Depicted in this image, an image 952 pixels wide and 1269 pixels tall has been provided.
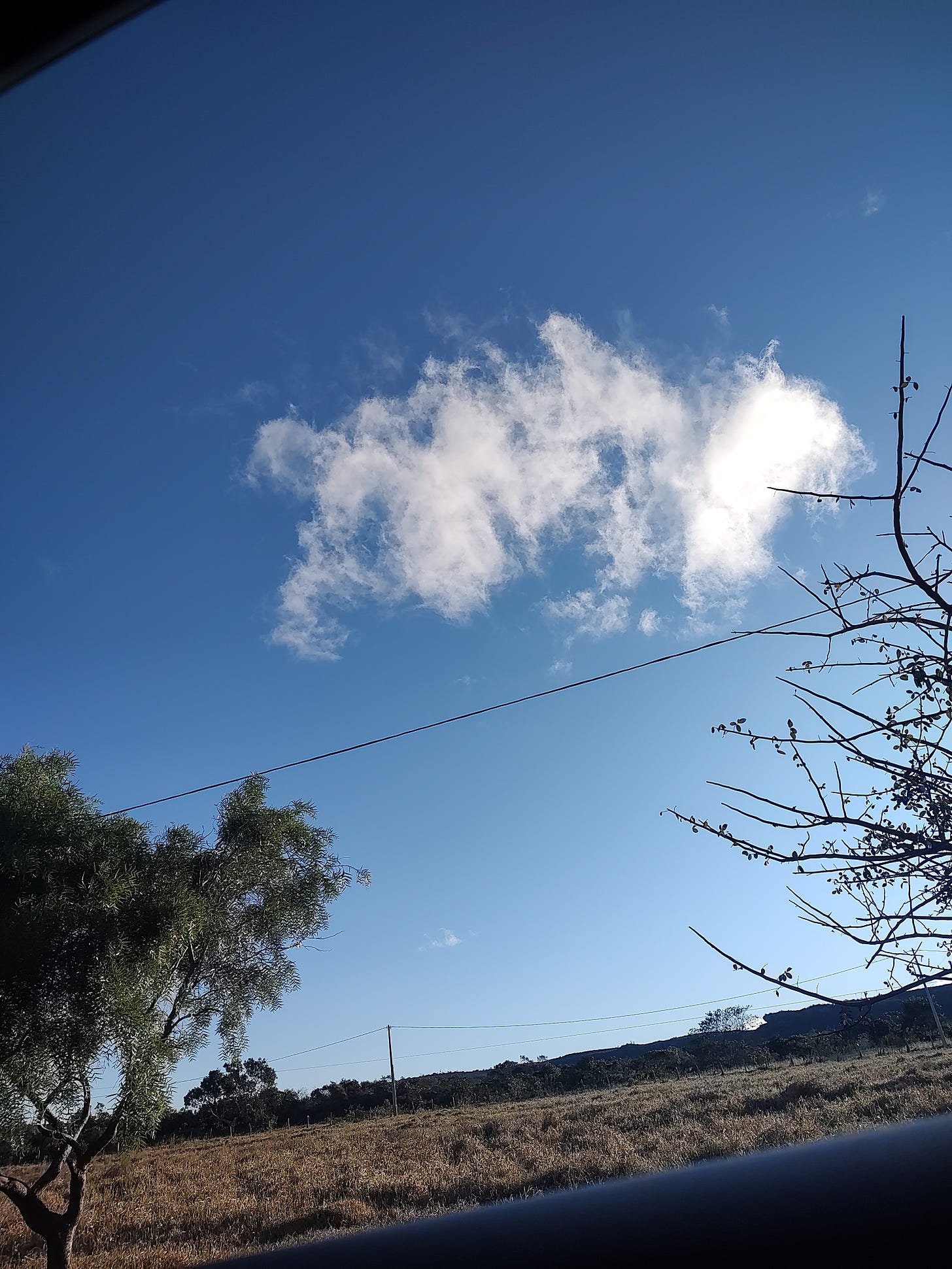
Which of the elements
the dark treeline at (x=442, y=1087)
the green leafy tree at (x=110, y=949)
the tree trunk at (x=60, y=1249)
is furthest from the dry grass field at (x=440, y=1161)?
the dark treeline at (x=442, y=1087)

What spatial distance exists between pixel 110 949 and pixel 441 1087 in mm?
40138

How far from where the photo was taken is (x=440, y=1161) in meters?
16.5

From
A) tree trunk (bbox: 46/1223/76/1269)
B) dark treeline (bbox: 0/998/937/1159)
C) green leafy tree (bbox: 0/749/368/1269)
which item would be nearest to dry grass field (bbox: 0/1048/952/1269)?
tree trunk (bbox: 46/1223/76/1269)

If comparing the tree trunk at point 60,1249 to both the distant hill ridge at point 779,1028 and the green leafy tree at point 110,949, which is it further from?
the distant hill ridge at point 779,1028

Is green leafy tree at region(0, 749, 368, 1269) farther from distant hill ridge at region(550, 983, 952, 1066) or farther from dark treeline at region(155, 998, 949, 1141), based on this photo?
dark treeline at region(155, 998, 949, 1141)

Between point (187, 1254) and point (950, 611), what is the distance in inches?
555

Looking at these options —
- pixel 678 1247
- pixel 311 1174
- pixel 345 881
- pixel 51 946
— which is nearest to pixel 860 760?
pixel 678 1247

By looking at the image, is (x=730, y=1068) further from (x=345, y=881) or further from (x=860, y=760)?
(x=860, y=760)

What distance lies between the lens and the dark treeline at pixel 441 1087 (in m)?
34.7

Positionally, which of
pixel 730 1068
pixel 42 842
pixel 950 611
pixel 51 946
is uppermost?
pixel 42 842

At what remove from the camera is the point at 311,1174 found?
1627 centimetres

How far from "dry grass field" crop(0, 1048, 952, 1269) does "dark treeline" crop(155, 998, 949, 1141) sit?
35.4 ft

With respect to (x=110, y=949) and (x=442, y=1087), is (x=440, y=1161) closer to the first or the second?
(x=110, y=949)

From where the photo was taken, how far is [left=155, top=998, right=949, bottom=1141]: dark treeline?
34688 millimetres
